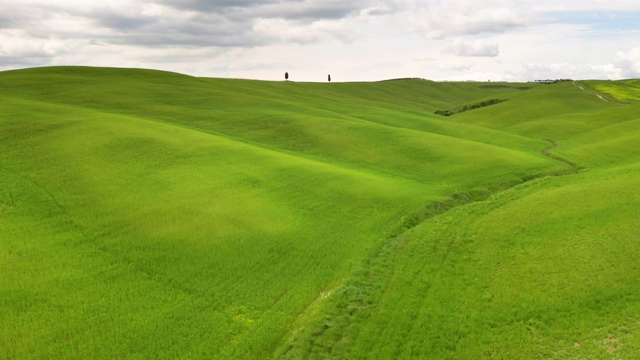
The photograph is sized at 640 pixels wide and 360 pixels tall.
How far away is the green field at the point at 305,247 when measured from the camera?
16609mm

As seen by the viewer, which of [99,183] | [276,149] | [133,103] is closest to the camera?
[99,183]

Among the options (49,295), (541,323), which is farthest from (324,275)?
(49,295)

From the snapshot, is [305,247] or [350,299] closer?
[350,299]

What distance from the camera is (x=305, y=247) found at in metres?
24.3

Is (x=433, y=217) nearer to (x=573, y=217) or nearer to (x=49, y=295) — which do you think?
(x=573, y=217)

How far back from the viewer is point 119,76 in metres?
83.1

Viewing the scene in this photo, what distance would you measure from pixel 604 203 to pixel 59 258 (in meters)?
28.6

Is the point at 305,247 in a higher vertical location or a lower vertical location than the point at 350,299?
higher

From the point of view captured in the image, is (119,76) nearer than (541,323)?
No

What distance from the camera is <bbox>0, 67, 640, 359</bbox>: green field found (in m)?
16.6

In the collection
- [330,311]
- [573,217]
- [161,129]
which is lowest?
[330,311]

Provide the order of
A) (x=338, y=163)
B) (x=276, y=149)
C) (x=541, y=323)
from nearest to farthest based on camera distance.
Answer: (x=541, y=323) → (x=338, y=163) → (x=276, y=149)

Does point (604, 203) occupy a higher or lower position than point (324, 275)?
higher

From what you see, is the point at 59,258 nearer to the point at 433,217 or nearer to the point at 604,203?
the point at 433,217
